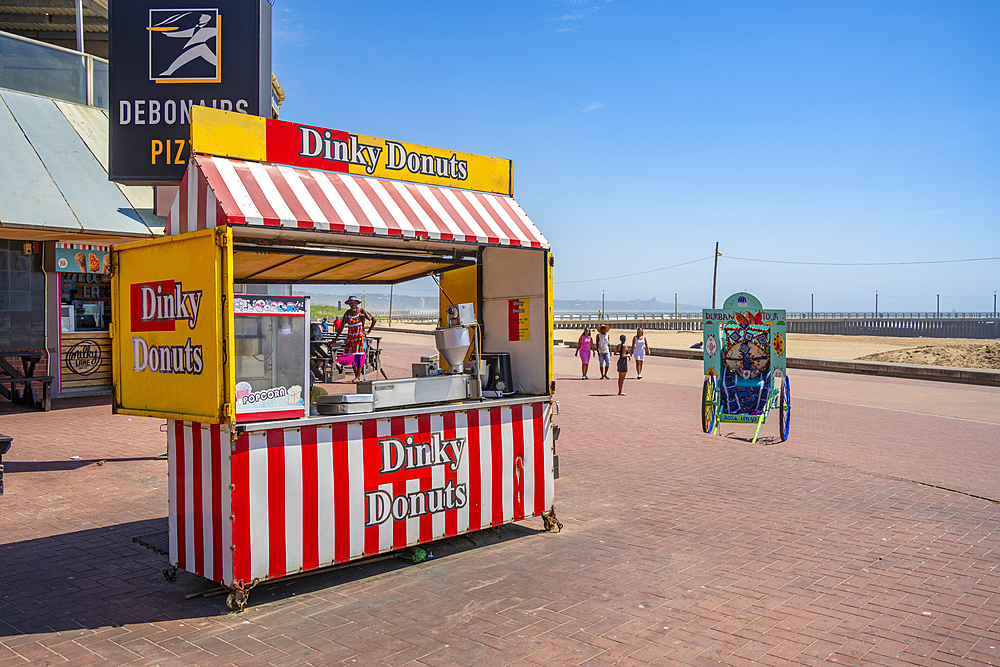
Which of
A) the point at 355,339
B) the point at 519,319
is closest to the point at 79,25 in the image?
A: the point at 355,339

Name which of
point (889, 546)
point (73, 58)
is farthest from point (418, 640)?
point (73, 58)

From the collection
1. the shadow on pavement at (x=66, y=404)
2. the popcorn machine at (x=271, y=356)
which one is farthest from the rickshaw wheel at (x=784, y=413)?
the shadow on pavement at (x=66, y=404)

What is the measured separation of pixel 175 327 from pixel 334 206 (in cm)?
141

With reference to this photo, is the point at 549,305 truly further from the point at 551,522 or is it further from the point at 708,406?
the point at 708,406

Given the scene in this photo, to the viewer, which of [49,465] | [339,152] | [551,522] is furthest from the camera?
[49,465]

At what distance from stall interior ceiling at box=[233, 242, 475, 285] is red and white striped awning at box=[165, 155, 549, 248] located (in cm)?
72

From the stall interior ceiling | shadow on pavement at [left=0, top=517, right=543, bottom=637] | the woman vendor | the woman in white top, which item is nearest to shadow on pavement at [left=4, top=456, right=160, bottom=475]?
shadow on pavement at [left=0, top=517, right=543, bottom=637]

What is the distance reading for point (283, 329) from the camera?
17.1 ft

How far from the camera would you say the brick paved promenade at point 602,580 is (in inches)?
166

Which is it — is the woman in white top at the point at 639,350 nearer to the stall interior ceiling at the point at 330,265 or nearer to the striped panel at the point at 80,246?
the striped panel at the point at 80,246

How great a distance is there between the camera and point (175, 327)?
5070mm

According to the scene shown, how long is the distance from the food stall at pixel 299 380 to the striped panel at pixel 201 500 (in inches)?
0.6

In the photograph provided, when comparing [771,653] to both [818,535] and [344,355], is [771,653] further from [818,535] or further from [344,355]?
[344,355]

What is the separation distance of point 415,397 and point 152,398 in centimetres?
197
